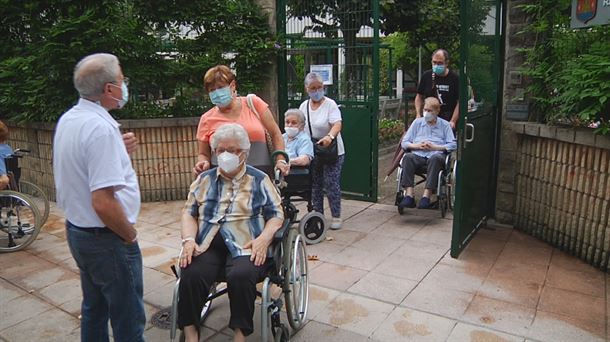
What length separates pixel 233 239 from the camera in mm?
2746

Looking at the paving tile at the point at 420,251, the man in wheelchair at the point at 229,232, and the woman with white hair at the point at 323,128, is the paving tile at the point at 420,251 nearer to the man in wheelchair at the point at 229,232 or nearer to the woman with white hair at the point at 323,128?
the woman with white hair at the point at 323,128

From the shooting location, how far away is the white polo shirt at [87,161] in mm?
2012

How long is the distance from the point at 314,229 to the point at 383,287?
1162 mm

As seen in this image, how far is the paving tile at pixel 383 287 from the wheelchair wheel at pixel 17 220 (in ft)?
10.3

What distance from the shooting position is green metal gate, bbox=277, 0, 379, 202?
18.3 ft

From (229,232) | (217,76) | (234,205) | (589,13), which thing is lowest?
(229,232)

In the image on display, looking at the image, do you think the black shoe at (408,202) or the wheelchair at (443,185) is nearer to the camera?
the wheelchair at (443,185)

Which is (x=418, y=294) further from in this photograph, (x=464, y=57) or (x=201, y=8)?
(x=201, y=8)

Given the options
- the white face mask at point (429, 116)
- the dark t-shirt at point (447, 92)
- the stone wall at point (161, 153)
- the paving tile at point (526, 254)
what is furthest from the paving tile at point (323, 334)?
the stone wall at point (161, 153)

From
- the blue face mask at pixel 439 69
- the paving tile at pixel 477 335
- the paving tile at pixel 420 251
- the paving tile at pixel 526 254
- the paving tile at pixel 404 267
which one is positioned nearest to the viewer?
the paving tile at pixel 477 335

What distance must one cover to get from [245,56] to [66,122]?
13.6ft

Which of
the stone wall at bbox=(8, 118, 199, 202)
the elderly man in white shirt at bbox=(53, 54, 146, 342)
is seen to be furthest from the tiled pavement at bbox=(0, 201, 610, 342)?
the stone wall at bbox=(8, 118, 199, 202)

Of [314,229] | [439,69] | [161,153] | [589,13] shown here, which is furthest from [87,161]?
[439,69]

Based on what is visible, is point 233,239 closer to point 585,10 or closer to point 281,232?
point 281,232
